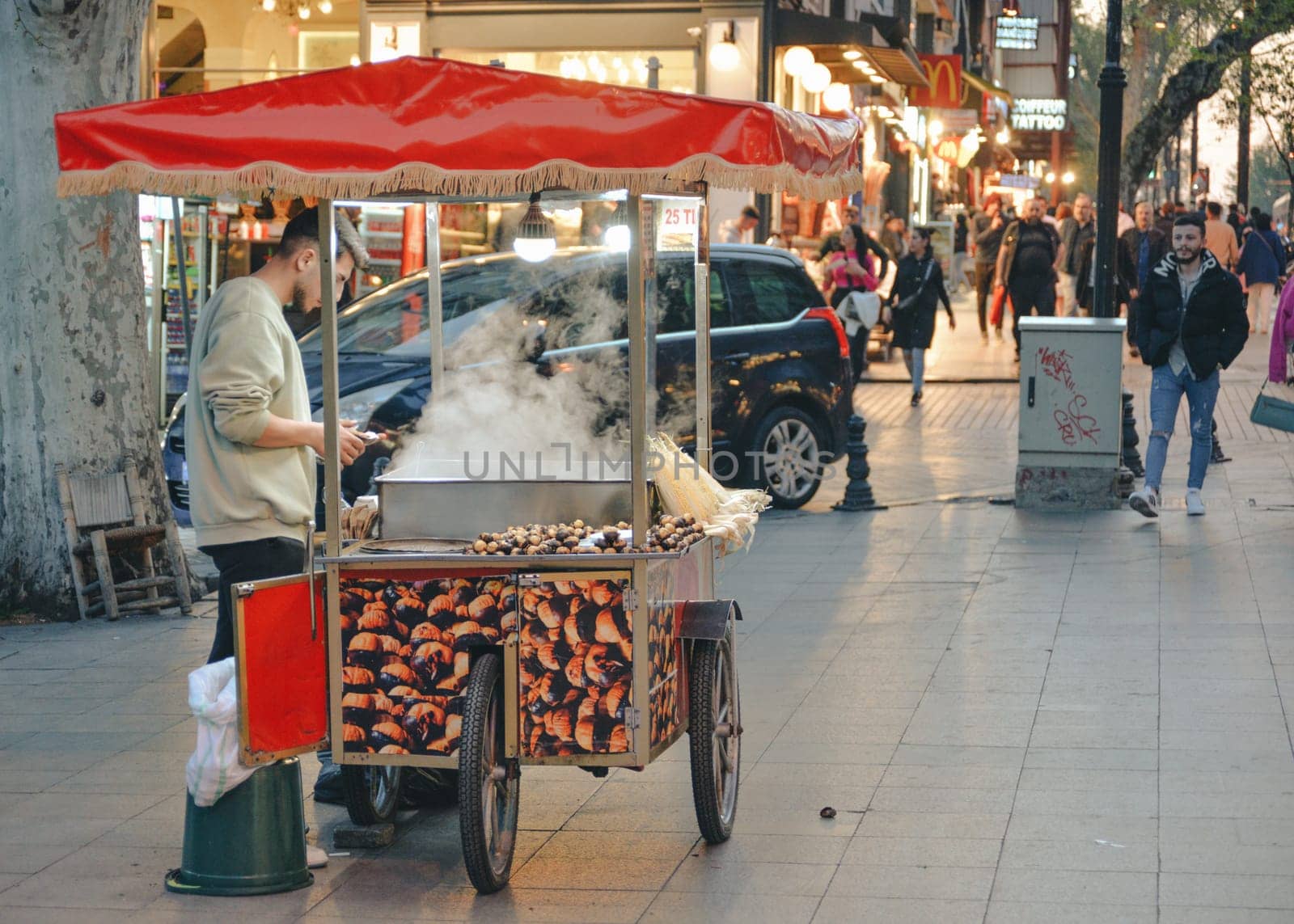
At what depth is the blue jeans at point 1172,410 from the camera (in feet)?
35.8

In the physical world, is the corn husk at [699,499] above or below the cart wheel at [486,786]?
above

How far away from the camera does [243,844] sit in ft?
16.3

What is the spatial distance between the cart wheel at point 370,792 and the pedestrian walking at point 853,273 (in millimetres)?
13096

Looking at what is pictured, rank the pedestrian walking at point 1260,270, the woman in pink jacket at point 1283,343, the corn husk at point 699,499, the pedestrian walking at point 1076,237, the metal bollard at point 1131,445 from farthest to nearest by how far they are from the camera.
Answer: the pedestrian walking at point 1260,270, the pedestrian walking at point 1076,237, the metal bollard at point 1131,445, the woman in pink jacket at point 1283,343, the corn husk at point 699,499

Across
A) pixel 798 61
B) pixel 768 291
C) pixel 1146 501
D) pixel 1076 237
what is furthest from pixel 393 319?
pixel 1076 237

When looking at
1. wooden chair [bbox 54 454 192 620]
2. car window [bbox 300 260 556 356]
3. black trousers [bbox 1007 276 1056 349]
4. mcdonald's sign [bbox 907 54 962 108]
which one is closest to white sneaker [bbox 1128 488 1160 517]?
car window [bbox 300 260 556 356]

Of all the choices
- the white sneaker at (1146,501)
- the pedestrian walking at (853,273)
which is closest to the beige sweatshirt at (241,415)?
the white sneaker at (1146,501)

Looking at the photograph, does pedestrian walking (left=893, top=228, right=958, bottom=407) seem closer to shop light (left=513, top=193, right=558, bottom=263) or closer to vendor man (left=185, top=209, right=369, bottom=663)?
shop light (left=513, top=193, right=558, bottom=263)

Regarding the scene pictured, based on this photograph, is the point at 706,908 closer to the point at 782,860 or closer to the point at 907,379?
the point at 782,860

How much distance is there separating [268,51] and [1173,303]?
12.5 m

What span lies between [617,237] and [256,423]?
1.44 meters

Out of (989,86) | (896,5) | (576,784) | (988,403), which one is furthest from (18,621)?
(989,86)

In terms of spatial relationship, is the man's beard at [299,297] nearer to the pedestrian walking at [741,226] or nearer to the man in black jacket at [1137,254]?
the pedestrian walking at [741,226]

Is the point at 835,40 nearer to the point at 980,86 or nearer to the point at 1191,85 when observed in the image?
the point at 1191,85
